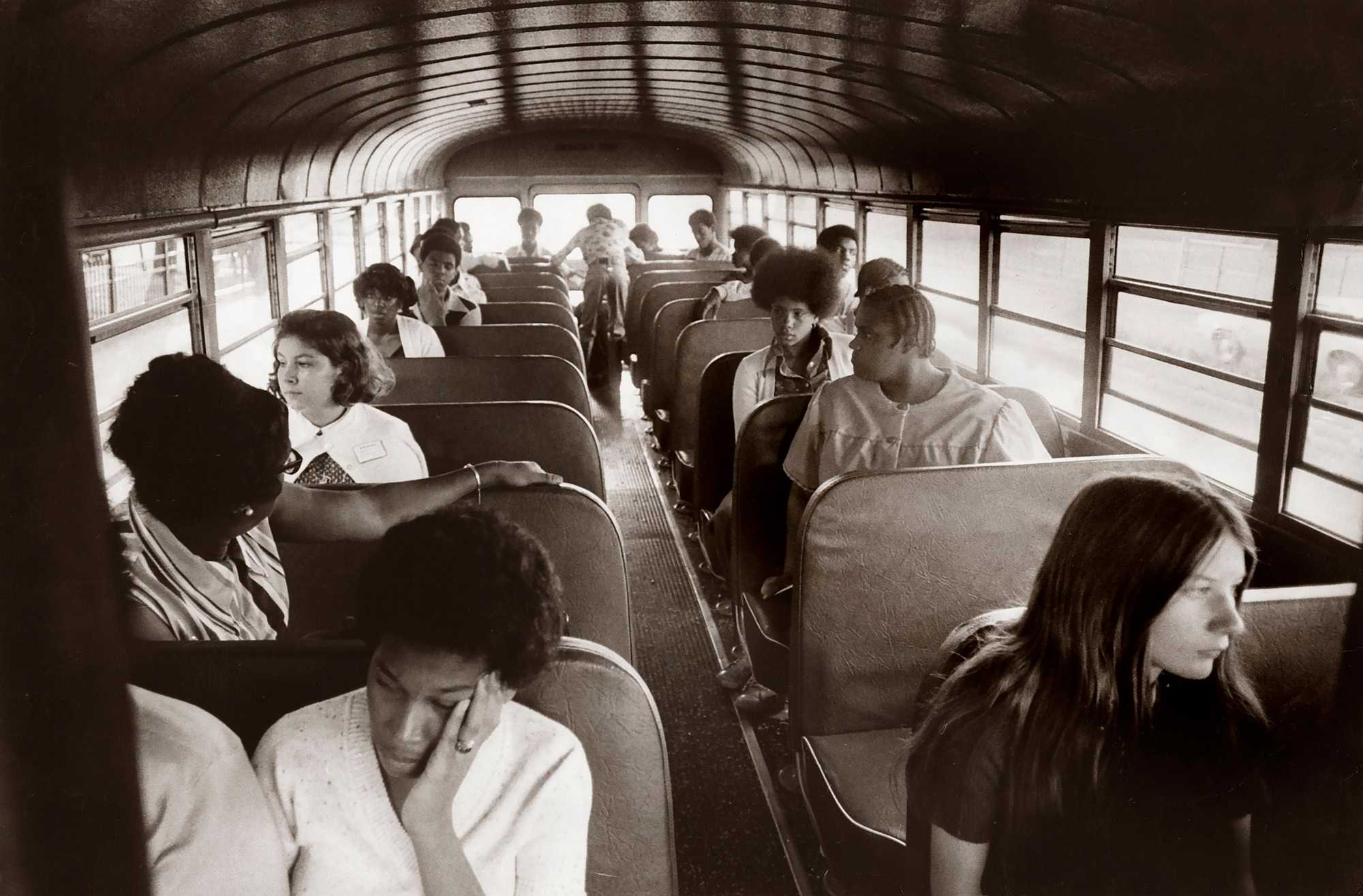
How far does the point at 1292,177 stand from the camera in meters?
2.44

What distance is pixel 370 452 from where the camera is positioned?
104 inches

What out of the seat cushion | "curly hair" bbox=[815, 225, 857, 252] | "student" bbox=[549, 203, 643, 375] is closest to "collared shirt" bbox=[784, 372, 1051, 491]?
the seat cushion

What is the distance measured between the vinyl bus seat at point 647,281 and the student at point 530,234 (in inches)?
98.4

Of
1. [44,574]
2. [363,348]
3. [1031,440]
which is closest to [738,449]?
[1031,440]

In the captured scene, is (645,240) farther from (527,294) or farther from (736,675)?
(736,675)

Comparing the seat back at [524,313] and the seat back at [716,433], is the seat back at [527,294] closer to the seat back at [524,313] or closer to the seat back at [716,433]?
the seat back at [524,313]

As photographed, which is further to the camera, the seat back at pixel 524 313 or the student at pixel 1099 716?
the seat back at pixel 524 313

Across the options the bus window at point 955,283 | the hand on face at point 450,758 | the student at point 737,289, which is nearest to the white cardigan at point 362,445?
the hand on face at point 450,758

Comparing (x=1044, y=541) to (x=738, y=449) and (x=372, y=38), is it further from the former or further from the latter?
(x=372, y=38)

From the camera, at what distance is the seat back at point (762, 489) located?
3.12 metres

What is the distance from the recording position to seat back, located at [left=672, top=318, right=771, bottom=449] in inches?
188

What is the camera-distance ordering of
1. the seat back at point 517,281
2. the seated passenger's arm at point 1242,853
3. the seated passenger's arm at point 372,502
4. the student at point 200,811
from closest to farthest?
the student at point 200,811 < the seated passenger's arm at point 1242,853 < the seated passenger's arm at point 372,502 < the seat back at point 517,281

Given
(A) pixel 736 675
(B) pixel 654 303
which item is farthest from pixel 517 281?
(A) pixel 736 675

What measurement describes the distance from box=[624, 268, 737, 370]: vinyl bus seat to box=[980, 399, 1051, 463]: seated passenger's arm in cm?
465
